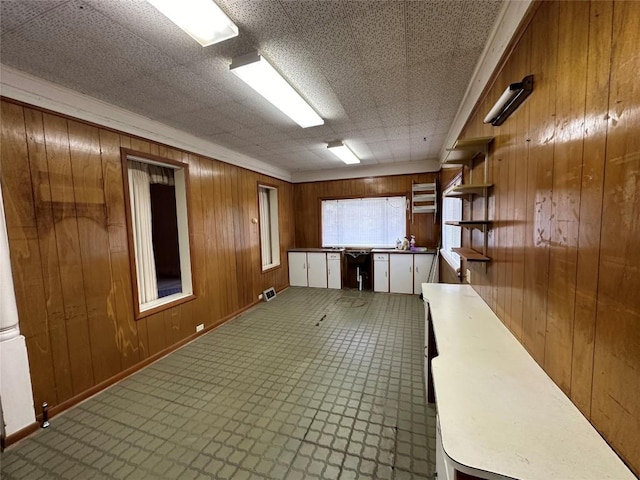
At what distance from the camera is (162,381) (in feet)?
8.08

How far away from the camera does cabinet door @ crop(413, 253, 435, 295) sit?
489 cm

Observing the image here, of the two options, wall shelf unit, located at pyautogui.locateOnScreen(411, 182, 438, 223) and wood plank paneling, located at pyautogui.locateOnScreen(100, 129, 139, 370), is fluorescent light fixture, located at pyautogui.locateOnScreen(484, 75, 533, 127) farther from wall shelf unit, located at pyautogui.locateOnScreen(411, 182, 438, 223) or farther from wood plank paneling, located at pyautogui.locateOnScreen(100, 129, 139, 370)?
wall shelf unit, located at pyautogui.locateOnScreen(411, 182, 438, 223)

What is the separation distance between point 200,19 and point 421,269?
4.78m

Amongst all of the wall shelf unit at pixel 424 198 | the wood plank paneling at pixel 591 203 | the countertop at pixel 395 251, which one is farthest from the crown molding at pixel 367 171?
the wood plank paneling at pixel 591 203

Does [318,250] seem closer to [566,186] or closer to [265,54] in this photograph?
[265,54]

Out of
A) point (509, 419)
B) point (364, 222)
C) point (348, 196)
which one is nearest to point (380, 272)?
point (364, 222)

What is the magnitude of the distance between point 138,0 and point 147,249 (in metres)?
2.44

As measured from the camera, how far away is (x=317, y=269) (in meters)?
5.71

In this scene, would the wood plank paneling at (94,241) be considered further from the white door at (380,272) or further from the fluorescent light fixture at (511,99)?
the white door at (380,272)

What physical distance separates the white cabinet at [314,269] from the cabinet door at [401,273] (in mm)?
1136

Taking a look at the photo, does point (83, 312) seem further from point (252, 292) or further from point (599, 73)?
point (599, 73)

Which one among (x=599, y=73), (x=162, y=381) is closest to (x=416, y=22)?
(x=599, y=73)

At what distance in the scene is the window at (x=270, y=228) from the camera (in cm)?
538

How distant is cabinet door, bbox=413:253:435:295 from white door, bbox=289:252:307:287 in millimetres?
2373
